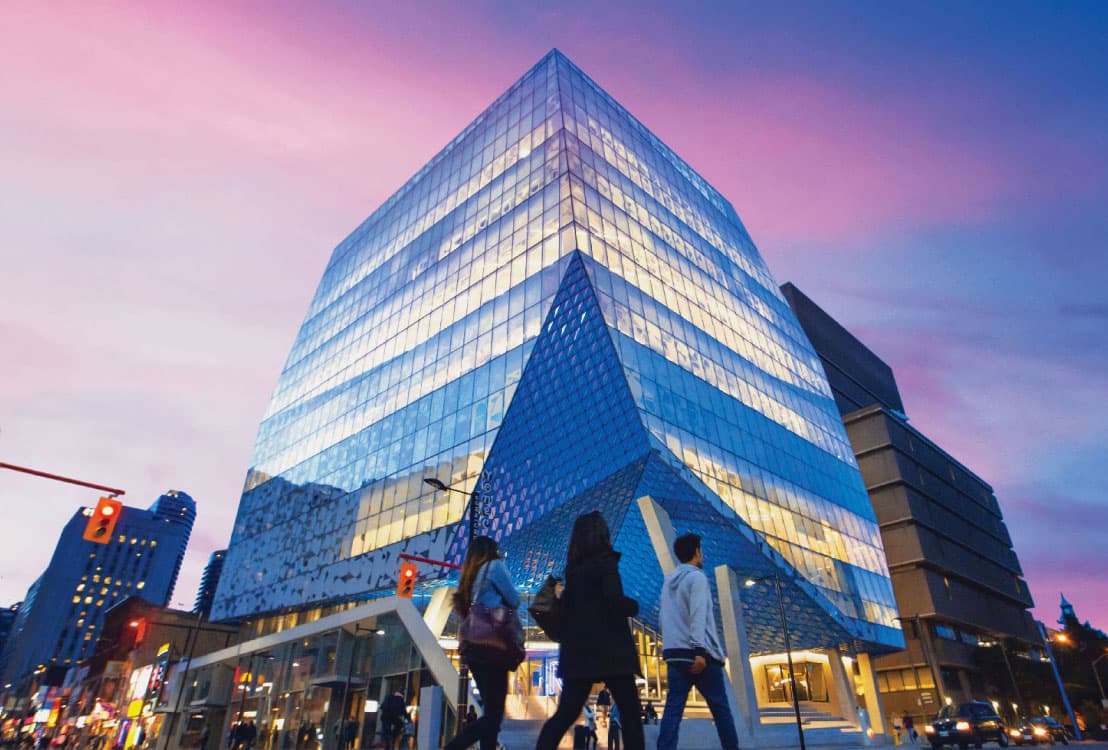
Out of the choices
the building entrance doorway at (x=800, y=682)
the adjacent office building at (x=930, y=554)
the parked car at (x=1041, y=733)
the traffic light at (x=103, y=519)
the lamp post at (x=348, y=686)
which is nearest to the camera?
the traffic light at (x=103, y=519)

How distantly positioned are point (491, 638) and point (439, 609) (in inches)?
1160

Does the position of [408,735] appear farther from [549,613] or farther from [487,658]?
[549,613]

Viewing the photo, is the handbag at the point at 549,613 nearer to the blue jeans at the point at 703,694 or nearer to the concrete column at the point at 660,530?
the blue jeans at the point at 703,694

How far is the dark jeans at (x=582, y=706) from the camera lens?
456 centimetres

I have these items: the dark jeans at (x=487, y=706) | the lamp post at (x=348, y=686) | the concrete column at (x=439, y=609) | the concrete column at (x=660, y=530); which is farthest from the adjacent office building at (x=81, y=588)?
the dark jeans at (x=487, y=706)

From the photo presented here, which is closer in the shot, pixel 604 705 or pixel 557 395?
pixel 604 705

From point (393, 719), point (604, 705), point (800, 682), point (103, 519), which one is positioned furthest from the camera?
point (800, 682)

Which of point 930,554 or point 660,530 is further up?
point 930,554

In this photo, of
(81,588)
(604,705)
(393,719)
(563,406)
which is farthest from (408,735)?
(81,588)

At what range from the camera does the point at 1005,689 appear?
63125 mm

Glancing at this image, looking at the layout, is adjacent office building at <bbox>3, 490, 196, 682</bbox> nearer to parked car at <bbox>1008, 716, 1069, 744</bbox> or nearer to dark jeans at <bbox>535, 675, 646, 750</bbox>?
parked car at <bbox>1008, 716, 1069, 744</bbox>

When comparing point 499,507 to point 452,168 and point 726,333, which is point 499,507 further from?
point 452,168

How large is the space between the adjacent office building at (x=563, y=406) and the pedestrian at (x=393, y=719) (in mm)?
10293

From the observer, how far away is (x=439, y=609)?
1277 inches
